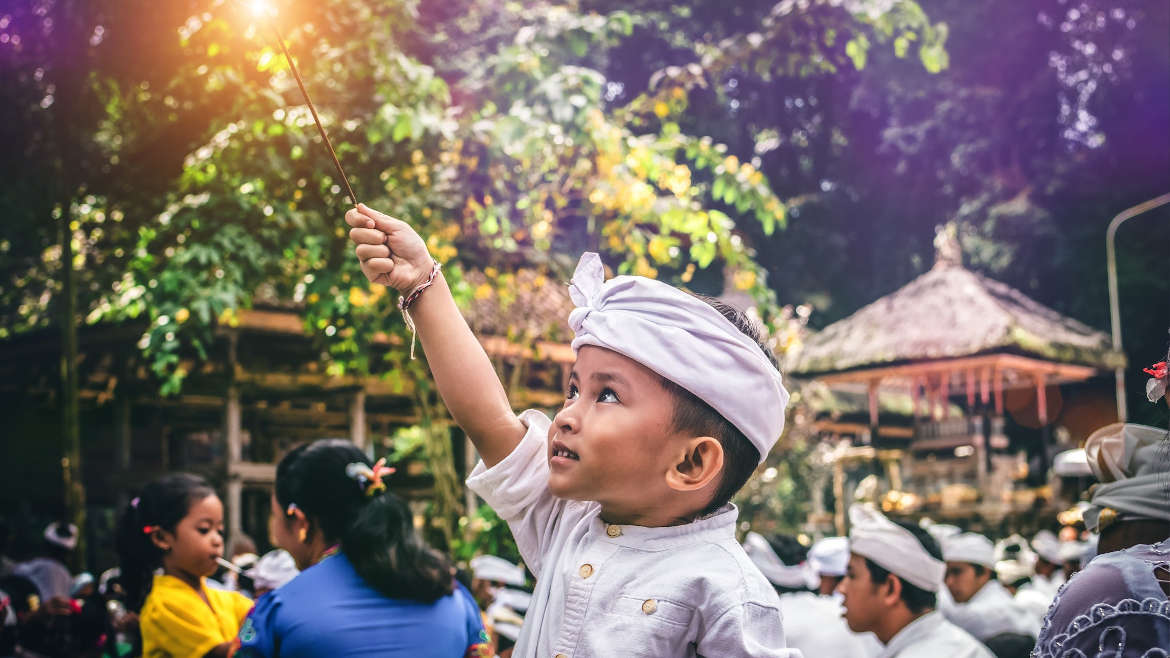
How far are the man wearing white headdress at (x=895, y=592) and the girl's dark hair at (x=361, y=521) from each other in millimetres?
1672

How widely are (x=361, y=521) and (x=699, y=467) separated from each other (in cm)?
137

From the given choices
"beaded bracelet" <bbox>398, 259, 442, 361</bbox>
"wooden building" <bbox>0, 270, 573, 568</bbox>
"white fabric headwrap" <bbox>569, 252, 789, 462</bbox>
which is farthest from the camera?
"wooden building" <bbox>0, 270, 573, 568</bbox>

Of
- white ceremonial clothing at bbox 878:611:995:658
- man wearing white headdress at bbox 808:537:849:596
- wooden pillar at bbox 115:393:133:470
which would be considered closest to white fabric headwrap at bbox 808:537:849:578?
man wearing white headdress at bbox 808:537:849:596

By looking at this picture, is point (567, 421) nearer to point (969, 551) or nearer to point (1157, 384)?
point (1157, 384)

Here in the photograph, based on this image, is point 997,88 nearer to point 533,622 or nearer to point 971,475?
point 971,475

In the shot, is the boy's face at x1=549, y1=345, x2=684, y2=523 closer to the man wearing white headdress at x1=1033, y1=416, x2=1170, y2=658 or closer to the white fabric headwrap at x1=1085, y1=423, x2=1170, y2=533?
the man wearing white headdress at x1=1033, y1=416, x2=1170, y2=658

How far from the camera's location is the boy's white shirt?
161 cm

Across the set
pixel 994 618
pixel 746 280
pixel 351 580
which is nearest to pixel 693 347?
pixel 351 580

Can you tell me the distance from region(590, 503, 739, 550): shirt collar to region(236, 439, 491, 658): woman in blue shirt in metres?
1.09

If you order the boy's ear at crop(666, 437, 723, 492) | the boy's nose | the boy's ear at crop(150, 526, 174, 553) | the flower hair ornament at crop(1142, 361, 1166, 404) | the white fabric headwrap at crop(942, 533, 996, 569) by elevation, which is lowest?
the white fabric headwrap at crop(942, 533, 996, 569)

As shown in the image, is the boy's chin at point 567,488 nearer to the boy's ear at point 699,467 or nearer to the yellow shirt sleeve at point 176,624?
the boy's ear at point 699,467

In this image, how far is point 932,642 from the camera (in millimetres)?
3639

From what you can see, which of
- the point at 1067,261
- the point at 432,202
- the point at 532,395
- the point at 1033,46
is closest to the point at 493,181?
the point at 432,202

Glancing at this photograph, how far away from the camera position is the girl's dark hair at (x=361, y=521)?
9.04ft
